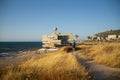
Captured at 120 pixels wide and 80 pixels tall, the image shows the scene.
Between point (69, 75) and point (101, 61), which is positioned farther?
point (101, 61)

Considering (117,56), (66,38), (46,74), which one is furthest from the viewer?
(66,38)

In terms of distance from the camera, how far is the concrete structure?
6734 centimetres

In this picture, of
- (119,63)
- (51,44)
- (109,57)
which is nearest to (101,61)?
(109,57)

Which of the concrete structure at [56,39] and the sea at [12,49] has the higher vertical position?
the concrete structure at [56,39]

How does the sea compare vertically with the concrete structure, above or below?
below

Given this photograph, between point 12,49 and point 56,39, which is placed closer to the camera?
point 56,39

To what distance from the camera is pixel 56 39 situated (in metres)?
69.8

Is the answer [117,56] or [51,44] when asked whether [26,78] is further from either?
[51,44]

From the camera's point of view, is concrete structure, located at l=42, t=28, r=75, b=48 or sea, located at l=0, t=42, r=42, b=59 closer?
sea, located at l=0, t=42, r=42, b=59

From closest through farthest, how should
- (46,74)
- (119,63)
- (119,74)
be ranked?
(46,74) < (119,74) < (119,63)

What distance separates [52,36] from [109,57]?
186 feet

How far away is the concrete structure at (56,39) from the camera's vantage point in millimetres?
67344

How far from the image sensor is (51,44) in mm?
67188

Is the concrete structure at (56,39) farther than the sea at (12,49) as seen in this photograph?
Yes
